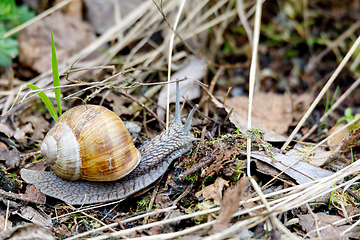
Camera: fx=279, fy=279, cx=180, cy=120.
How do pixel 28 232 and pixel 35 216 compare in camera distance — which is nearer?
pixel 28 232

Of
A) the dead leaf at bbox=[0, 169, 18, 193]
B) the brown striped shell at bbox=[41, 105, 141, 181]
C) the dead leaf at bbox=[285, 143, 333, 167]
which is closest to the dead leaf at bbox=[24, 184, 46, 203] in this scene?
the dead leaf at bbox=[0, 169, 18, 193]

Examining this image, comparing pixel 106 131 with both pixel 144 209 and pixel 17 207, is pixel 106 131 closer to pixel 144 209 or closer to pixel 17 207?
pixel 144 209

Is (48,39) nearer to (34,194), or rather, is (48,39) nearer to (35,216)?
(34,194)

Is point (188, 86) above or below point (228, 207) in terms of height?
above

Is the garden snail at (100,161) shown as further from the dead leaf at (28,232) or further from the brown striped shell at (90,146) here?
the dead leaf at (28,232)

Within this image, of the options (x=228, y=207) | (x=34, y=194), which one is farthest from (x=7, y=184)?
(x=228, y=207)

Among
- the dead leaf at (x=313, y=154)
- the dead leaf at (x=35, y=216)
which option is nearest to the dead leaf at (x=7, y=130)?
the dead leaf at (x=35, y=216)
